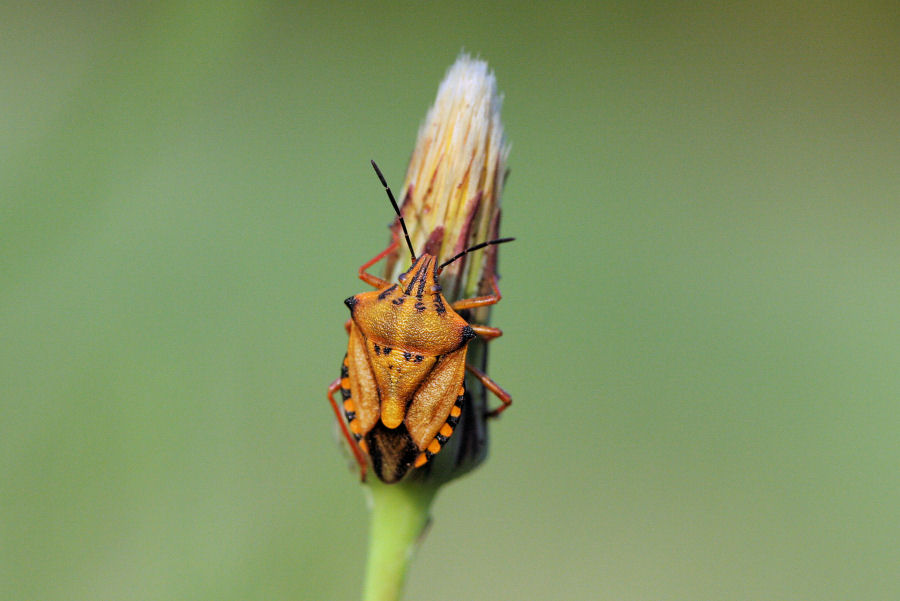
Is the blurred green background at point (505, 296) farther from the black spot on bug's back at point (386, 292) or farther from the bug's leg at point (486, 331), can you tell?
the bug's leg at point (486, 331)

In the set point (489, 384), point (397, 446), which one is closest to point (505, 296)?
point (489, 384)

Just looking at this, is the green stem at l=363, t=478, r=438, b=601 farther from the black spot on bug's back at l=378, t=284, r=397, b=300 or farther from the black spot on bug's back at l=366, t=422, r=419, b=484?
the black spot on bug's back at l=378, t=284, r=397, b=300

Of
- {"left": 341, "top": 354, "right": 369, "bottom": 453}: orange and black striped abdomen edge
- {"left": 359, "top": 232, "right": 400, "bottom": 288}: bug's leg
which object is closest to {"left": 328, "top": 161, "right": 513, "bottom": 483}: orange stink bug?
{"left": 341, "top": 354, "right": 369, "bottom": 453}: orange and black striped abdomen edge

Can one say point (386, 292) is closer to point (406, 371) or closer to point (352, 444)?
point (406, 371)

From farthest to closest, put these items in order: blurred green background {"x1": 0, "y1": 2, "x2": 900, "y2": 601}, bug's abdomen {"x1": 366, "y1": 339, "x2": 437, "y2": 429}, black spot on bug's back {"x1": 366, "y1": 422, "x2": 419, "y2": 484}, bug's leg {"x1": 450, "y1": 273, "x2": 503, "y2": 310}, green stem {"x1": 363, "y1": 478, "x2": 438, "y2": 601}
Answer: blurred green background {"x1": 0, "y1": 2, "x2": 900, "y2": 601} → bug's leg {"x1": 450, "y1": 273, "x2": 503, "y2": 310} → bug's abdomen {"x1": 366, "y1": 339, "x2": 437, "y2": 429} → black spot on bug's back {"x1": 366, "y1": 422, "x2": 419, "y2": 484} → green stem {"x1": 363, "y1": 478, "x2": 438, "y2": 601}

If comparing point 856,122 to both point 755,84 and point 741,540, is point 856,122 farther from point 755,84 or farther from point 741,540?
point 741,540

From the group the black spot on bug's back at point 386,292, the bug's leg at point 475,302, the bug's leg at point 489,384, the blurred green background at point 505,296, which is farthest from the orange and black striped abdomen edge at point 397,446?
the blurred green background at point 505,296
